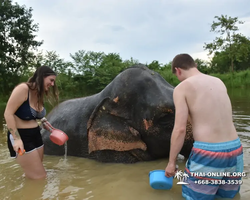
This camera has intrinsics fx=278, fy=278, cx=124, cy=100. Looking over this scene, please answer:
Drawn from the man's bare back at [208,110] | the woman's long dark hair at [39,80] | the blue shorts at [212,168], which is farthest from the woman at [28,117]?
the blue shorts at [212,168]

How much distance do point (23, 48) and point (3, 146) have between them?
20537mm

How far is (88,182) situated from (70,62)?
1170 inches

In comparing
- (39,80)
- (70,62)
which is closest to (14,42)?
(70,62)

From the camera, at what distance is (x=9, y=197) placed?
120 inches

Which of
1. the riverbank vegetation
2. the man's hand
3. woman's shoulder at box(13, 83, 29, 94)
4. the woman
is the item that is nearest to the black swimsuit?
the woman

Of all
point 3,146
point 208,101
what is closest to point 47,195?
point 208,101

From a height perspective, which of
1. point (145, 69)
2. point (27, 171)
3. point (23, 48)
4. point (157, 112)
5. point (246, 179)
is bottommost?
point (246, 179)

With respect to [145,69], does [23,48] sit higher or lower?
higher

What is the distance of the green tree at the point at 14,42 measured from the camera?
76.4 ft

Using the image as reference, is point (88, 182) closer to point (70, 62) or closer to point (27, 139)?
point (27, 139)

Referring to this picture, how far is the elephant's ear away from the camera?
3.84 metres

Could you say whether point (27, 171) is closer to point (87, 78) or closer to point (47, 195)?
point (47, 195)

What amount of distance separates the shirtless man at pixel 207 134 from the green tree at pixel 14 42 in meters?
22.7

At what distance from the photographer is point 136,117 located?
3.81 m
